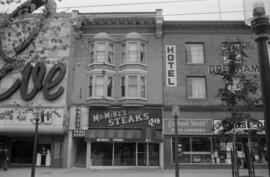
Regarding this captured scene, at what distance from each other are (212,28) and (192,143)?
9.97 metres

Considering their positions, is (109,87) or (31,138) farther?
(31,138)

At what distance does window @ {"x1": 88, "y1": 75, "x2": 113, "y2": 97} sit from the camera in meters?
24.8

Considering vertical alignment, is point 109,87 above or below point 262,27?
above

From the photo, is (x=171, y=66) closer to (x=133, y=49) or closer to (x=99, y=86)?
(x=133, y=49)

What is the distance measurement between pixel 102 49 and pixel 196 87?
28.0 feet

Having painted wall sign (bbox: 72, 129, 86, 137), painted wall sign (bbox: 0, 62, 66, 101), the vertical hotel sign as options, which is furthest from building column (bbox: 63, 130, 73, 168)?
the vertical hotel sign

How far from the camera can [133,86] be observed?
25.0 m

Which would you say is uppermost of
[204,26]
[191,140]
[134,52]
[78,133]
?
[204,26]

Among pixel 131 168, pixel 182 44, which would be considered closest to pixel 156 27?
pixel 182 44

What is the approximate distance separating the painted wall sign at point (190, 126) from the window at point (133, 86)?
3.09 m

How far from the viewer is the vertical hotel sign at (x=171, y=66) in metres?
25.1

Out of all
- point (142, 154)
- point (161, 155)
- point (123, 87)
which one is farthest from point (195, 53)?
point (142, 154)

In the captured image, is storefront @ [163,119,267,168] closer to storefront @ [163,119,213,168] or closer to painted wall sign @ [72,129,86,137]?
storefront @ [163,119,213,168]

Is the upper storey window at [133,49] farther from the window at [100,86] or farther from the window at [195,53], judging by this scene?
the window at [195,53]
